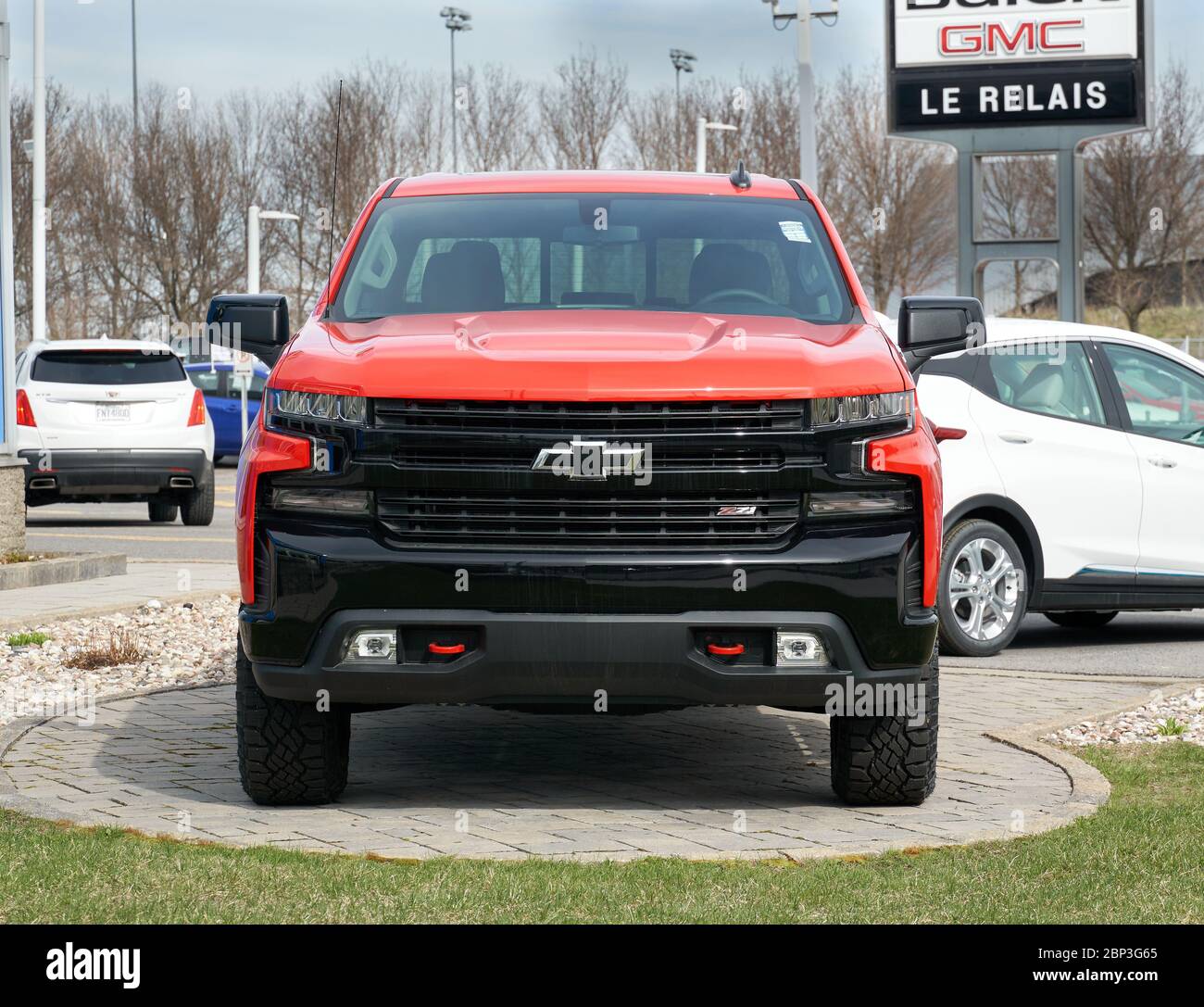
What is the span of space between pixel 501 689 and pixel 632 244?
80.0 inches

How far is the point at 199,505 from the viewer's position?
19.6 m

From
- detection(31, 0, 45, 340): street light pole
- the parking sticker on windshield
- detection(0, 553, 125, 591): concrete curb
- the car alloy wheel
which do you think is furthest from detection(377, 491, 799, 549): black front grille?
detection(31, 0, 45, 340): street light pole

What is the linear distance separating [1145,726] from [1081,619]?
461 cm

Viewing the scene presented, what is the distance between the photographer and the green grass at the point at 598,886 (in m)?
4.75

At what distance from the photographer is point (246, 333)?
686 cm

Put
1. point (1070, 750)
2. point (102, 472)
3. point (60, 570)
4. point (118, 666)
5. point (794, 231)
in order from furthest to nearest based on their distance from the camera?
point (102, 472)
point (60, 570)
point (118, 666)
point (1070, 750)
point (794, 231)

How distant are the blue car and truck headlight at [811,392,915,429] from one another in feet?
86.1

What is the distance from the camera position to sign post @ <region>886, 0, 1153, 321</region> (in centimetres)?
2205

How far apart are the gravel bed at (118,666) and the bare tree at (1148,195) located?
45743 millimetres

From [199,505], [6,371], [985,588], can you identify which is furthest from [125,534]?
[985,588]

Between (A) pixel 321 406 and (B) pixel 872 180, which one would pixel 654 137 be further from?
(A) pixel 321 406

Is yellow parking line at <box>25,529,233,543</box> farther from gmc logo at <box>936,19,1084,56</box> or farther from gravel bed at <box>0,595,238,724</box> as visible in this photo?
gmc logo at <box>936,19,1084,56</box>
